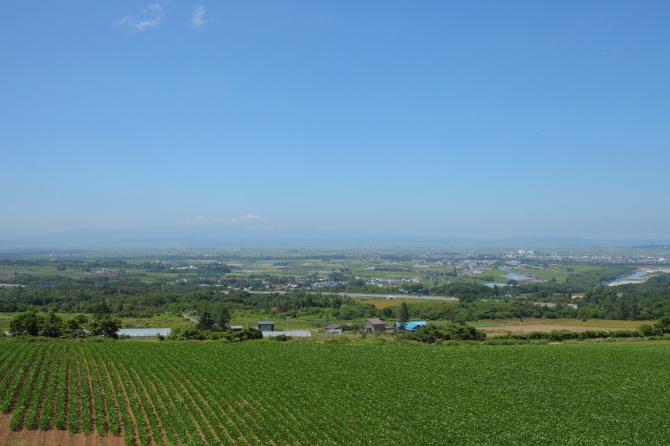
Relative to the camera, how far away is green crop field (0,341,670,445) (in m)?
12.2

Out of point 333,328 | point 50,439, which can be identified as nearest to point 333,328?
point 333,328

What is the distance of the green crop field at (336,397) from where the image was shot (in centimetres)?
1217

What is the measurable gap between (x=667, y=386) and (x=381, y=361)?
10.9 metres

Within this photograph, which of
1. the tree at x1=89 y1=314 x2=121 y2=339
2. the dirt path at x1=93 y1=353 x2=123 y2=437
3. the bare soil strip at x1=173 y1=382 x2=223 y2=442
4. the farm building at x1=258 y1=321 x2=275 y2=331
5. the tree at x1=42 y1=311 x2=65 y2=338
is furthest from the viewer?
the farm building at x1=258 y1=321 x2=275 y2=331

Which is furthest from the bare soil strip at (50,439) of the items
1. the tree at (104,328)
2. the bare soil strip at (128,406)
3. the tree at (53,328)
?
the tree at (104,328)

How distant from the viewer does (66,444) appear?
11836 millimetres

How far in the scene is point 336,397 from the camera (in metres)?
15.2

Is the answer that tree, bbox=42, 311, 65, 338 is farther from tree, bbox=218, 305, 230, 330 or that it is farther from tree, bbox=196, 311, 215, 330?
tree, bbox=218, 305, 230, 330

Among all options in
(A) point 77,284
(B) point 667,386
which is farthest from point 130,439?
(A) point 77,284

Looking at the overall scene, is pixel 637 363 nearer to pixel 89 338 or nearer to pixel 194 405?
pixel 194 405

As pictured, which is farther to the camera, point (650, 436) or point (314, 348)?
point (314, 348)

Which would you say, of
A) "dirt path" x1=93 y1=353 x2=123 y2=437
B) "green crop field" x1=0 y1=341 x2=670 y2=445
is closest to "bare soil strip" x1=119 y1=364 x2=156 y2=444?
"green crop field" x1=0 y1=341 x2=670 y2=445

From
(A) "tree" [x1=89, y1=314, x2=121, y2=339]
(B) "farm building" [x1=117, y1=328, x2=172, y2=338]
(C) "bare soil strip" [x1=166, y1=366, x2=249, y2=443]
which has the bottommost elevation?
(B) "farm building" [x1=117, y1=328, x2=172, y2=338]

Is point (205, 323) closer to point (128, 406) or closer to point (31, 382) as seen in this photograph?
point (31, 382)
